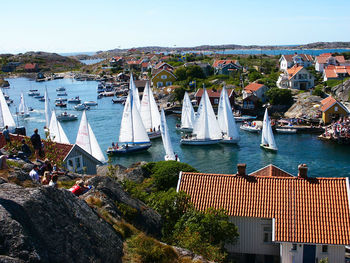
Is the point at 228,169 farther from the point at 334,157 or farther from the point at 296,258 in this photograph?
the point at 296,258

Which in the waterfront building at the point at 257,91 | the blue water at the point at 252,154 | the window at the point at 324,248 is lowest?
the blue water at the point at 252,154

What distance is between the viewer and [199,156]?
5569 cm

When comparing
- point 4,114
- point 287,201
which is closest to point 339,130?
point 287,201

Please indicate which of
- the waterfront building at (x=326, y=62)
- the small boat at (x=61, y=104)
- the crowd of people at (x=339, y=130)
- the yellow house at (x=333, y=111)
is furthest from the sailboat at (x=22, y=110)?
the waterfront building at (x=326, y=62)

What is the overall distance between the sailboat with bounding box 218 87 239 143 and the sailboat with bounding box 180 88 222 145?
138 centimetres

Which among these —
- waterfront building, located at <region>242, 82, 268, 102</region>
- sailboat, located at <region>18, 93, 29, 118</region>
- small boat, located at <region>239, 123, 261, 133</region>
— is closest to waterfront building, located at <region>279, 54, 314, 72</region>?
waterfront building, located at <region>242, 82, 268, 102</region>

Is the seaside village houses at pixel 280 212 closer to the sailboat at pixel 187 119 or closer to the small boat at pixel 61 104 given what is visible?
the sailboat at pixel 187 119

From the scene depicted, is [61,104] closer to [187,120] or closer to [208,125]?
[187,120]

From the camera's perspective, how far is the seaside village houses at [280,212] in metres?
18.5

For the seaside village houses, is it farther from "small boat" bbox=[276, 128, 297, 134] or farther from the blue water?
"small boat" bbox=[276, 128, 297, 134]

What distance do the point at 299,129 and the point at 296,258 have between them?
168 feet

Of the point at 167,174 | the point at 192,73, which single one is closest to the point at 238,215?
the point at 167,174

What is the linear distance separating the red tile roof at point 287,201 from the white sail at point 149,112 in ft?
148

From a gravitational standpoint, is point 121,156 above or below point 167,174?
below
